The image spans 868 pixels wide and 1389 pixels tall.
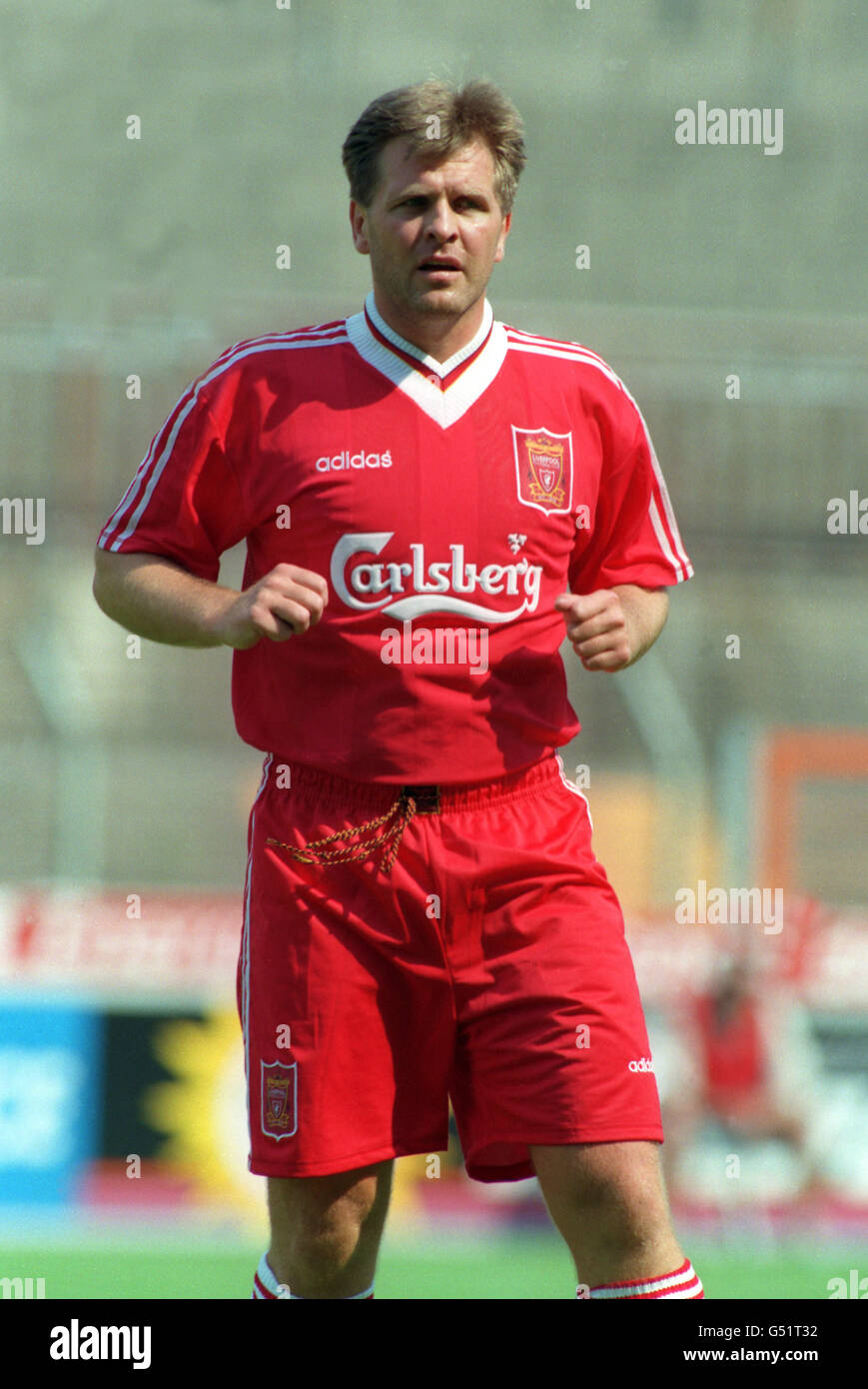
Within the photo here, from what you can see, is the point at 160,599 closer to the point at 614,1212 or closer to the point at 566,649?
the point at 614,1212

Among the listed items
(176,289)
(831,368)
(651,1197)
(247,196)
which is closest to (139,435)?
(176,289)

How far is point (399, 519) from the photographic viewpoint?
2189mm

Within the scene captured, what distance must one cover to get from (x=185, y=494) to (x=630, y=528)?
2.17 ft

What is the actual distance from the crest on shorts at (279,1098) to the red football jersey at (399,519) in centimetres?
40

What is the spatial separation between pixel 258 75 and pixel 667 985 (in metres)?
4.42

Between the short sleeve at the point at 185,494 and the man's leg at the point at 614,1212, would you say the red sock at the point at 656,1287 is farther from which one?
the short sleeve at the point at 185,494

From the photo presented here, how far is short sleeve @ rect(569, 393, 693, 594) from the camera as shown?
7.92 ft

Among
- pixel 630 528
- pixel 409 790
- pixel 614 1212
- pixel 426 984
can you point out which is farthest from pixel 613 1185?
pixel 630 528


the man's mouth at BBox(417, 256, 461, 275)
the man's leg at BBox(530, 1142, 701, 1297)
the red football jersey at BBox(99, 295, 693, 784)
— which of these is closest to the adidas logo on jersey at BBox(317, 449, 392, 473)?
the red football jersey at BBox(99, 295, 693, 784)

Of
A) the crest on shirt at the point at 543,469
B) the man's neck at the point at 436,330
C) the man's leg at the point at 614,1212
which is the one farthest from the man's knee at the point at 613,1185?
the man's neck at the point at 436,330

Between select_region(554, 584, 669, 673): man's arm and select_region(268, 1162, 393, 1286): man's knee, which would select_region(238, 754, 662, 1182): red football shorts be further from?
select_region(554, 584, 669, 673): man's arm

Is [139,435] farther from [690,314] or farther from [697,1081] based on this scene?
[697,1081]

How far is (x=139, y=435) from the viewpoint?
696cm

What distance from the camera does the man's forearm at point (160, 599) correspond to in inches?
86.3
